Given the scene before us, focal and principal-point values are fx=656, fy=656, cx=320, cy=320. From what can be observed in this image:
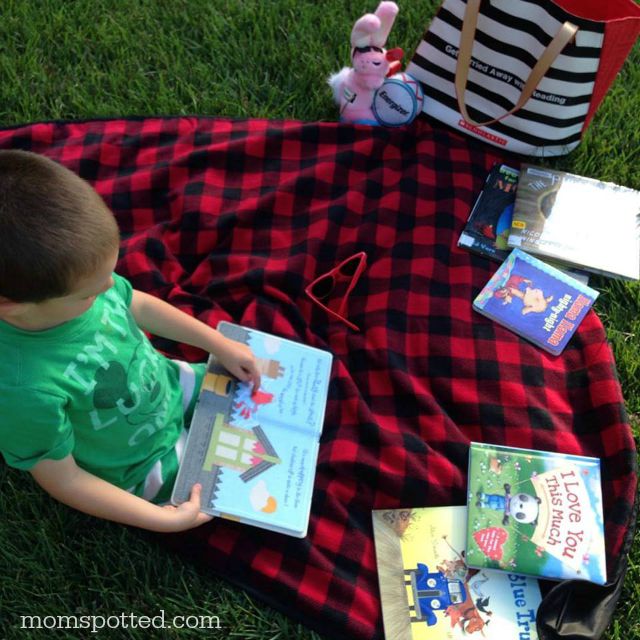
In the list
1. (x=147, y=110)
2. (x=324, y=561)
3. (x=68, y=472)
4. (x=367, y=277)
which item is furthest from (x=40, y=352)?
(x=147, y=110)

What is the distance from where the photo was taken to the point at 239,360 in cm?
145

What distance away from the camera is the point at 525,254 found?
1.76m

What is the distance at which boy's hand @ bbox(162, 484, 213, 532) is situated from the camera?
125 centimetres

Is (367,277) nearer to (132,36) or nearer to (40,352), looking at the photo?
(40,352)

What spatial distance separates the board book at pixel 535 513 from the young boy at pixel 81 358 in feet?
1.98

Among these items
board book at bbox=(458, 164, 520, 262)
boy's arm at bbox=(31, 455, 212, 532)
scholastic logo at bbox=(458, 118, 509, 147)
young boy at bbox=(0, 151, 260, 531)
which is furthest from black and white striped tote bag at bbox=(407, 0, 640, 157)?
boy's arm at bbox=(31, 455, 212, 532)

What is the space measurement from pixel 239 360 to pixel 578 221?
1032 millimetres

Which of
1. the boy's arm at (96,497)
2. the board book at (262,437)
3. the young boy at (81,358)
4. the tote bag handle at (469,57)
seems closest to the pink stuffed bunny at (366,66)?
the tote bag handle at (469,57)

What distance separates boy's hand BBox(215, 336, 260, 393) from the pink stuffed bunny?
2.82 ft

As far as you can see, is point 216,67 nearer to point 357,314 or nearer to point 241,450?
point 357,314

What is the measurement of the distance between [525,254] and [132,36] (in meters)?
1.45

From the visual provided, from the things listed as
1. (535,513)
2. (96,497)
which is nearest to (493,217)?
(535,513)

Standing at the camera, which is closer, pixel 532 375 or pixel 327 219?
pixel 532 375

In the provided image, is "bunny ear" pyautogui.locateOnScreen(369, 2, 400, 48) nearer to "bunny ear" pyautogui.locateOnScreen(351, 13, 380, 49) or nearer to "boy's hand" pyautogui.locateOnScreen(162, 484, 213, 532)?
"bunny ear" pyautogui.locateOnScreen(351, 13, 380, 49)
